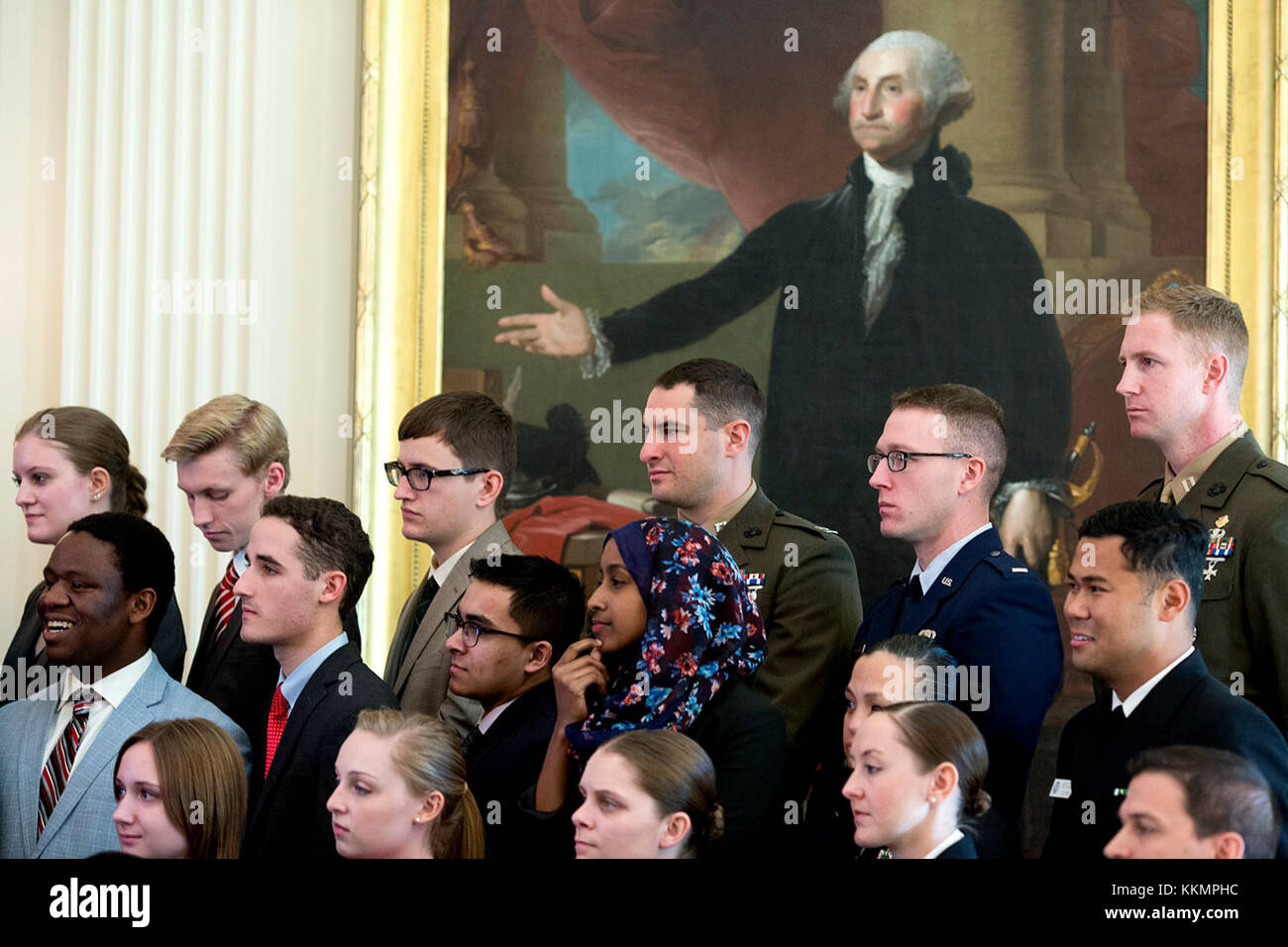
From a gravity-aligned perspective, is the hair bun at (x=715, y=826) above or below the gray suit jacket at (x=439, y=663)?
below

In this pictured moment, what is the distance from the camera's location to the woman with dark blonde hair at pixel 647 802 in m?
3.27

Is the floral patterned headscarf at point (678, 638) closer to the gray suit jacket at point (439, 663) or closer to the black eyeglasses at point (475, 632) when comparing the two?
the black eyeglasses at point (475, 632)

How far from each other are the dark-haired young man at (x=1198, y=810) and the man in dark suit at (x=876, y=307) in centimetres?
348

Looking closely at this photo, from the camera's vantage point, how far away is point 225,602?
4660mm

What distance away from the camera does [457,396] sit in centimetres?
460

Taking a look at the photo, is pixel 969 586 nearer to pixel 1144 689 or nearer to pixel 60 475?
pixel 1144 689

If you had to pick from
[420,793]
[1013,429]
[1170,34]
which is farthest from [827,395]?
[420,793]

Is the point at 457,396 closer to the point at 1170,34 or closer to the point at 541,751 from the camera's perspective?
the point at 541,751

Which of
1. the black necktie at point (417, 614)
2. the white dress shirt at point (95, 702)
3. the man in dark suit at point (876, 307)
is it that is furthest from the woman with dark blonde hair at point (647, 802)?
the man in dark suit at point (876, 307)

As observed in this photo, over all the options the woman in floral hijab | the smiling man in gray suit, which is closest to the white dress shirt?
the smiling man in gray suit

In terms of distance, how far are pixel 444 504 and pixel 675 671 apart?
116 centimetres

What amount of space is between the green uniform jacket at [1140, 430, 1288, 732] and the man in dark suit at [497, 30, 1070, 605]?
2.48m

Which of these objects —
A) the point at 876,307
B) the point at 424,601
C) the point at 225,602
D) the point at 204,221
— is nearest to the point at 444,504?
the point at 424,601

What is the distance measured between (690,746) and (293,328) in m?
4.16
